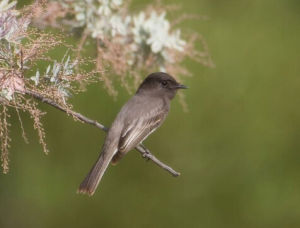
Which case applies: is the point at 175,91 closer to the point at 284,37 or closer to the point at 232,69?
the point at 232,69

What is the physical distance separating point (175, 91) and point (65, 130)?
1.88m

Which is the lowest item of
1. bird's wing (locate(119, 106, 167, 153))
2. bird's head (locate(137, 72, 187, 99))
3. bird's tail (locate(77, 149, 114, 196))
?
bird's tail (locate(77, 149, 114, 196))

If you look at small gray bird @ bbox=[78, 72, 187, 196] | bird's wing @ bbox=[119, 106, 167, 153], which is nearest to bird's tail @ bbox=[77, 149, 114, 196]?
small gray bird @ bbox=[78, 72, 187, 196]

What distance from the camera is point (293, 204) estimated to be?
29.4ft

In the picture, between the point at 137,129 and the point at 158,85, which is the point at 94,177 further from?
the point at 158,85

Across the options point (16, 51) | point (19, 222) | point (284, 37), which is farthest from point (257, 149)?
point (16, 51)

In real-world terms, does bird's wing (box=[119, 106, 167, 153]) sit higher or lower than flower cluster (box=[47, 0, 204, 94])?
lower

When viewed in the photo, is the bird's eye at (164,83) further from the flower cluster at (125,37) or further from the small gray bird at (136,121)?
the flower cluster at (125,37)

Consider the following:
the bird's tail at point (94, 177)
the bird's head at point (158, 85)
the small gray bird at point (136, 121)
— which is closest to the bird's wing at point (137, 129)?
the small gray bird at point (136, 121)

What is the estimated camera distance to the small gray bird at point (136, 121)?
19.8ft

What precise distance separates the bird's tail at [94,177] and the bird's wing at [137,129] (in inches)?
5.2

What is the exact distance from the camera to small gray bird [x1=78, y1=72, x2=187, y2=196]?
237 inches

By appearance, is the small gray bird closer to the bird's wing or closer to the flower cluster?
the bird's wing

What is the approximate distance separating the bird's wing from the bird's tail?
0.44 ft
